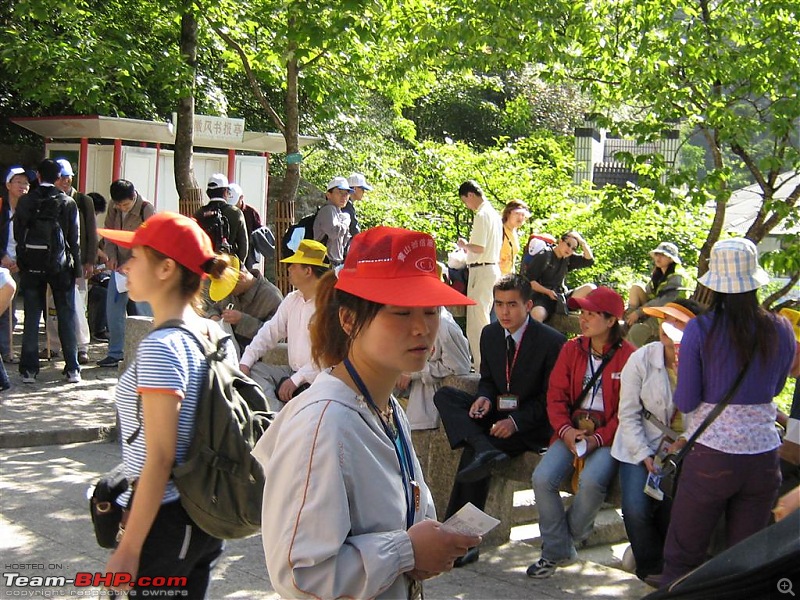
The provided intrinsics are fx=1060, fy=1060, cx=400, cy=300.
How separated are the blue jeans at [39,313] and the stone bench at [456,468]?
5.14 metres

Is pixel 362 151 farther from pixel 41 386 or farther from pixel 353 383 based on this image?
pixel 353 383

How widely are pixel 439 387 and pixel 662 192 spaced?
13.7 feet

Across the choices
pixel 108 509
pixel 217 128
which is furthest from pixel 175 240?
pixel 217 128

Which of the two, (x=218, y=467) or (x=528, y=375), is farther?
(x=528, y=375)

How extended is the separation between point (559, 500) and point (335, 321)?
12.6ft

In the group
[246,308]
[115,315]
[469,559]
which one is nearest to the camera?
[469,559]

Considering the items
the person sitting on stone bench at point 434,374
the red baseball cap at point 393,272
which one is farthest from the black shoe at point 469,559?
the red baseball cap at point 393,272

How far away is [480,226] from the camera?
38.1ft

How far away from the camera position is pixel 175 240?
139 inches

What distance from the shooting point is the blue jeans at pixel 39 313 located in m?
10.8

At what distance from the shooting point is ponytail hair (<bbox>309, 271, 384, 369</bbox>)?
2.68 m

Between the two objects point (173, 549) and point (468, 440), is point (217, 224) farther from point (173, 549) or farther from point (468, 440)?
point (173, 549)

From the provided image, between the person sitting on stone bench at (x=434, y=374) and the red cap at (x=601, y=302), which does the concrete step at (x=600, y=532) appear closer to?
the person sitting on stone bench at (x=434, y=374)

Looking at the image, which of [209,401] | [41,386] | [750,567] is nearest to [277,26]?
[41,386]
